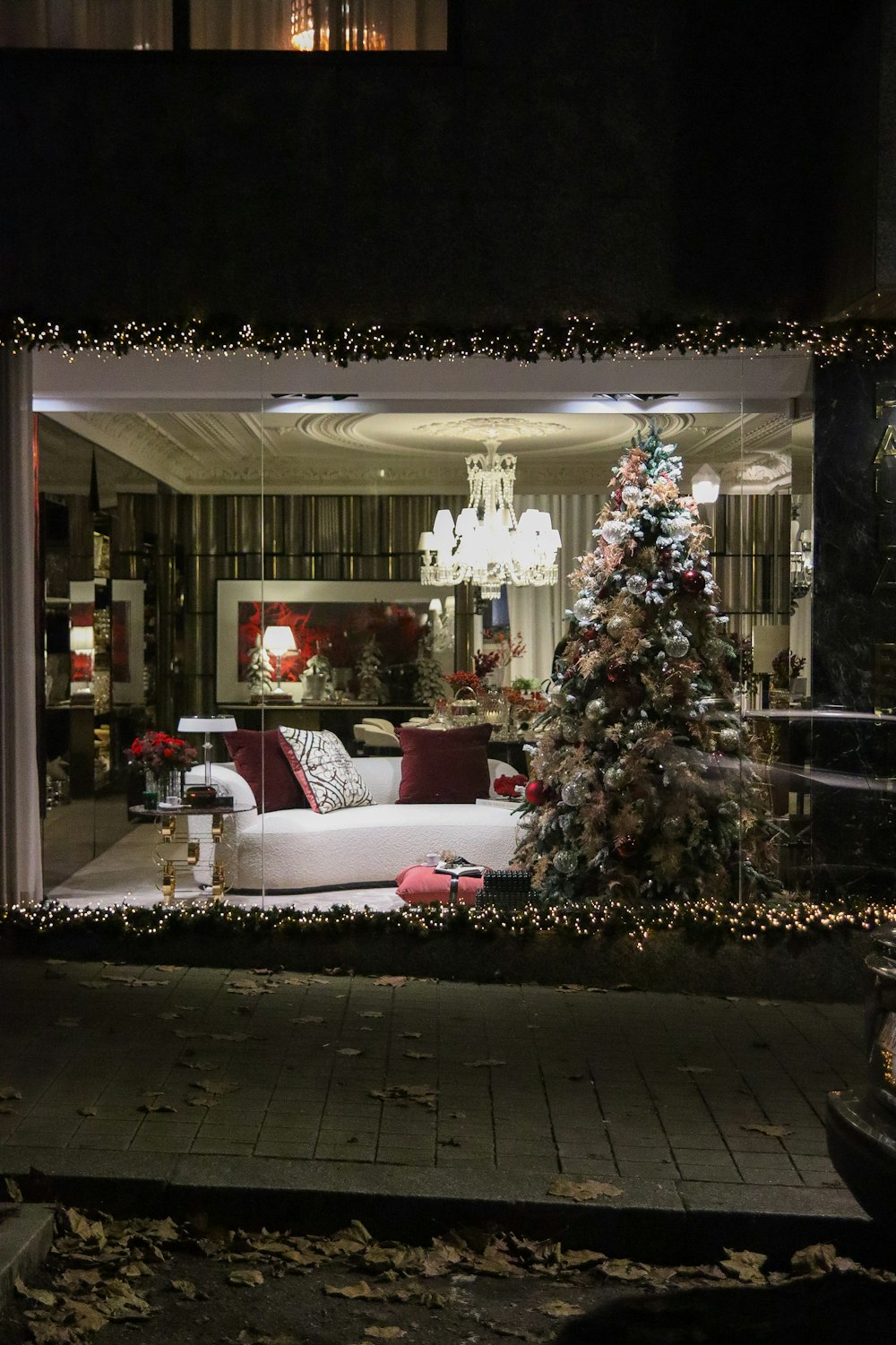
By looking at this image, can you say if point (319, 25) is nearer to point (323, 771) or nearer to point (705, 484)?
point (705, 484)

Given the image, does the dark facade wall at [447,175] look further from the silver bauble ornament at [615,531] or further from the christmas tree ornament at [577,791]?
the christmas tree ornament at [577,791]

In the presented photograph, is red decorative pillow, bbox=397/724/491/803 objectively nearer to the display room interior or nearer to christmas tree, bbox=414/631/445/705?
the display room interior

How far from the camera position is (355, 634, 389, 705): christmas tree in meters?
8.26

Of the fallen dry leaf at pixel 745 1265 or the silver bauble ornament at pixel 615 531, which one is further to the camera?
the silver bauble ornament at pixel 615 531

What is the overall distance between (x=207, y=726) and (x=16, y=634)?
1235 millimetres

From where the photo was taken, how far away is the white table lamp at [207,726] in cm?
814

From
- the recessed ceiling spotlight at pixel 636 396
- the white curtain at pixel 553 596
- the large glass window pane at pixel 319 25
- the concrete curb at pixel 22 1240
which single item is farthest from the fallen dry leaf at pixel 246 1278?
the large glass window pane at pixel 319 25

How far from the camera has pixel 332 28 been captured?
784 cm

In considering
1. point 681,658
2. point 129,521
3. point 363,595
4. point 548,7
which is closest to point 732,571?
point 681,658

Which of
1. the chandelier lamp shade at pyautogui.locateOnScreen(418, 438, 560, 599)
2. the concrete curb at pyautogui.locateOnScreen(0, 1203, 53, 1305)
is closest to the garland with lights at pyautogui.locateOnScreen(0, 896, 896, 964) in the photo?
the chandelier lamp shade at pyautogui.locateOnScreen(418, 438, 560, 599)

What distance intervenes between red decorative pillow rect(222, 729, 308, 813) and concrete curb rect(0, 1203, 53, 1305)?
142 inches

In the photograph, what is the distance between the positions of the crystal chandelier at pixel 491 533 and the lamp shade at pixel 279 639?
34.8 inches

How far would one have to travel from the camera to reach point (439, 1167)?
5203 millimetres

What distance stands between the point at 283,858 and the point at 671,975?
2435mm
